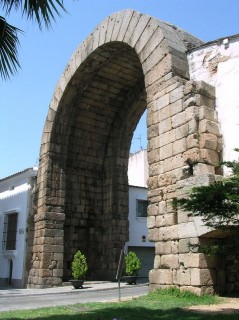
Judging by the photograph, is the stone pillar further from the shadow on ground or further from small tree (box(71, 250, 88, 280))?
small tree (box(71, 250, 88, 280))

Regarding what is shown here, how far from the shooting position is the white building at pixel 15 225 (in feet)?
51.9

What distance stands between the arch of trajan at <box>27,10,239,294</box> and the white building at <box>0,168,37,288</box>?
1.00 metres

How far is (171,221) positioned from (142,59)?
14.4 feet

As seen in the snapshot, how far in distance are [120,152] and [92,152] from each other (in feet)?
3.65

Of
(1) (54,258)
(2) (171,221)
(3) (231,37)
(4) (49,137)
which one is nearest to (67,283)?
(1) (54,258)

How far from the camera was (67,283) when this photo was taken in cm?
1404

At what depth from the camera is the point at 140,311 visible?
6.48 meters

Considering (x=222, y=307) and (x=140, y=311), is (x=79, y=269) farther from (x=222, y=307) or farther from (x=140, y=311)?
(x=222, y=307)

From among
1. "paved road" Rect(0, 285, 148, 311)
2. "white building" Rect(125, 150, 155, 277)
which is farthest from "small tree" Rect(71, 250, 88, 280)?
"white building" Rect(125, 150, 155, 277)

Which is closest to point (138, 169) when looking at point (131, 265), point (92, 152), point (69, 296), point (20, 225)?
point (92, 152)

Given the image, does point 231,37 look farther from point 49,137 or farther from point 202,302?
point 49,137

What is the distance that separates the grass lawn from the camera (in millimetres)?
5875

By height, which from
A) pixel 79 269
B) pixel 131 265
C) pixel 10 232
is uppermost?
pixel 10 232

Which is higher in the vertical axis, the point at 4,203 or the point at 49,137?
the point at 49,137
